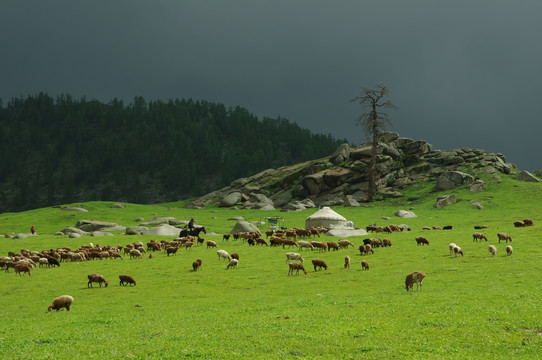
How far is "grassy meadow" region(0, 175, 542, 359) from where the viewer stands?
14.1 metres

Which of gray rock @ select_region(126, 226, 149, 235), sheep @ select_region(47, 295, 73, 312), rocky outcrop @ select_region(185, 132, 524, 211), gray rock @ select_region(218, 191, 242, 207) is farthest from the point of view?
gray rock @ select_region(218, 191, 242, 207)

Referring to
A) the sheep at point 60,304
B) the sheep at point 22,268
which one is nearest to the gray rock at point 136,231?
the sheep at point 22,268

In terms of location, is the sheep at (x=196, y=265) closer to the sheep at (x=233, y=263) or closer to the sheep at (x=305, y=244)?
the sheep at (x=233, y=263)

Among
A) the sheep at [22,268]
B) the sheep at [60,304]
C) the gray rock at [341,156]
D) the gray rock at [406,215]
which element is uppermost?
the gray rock at [341,156]

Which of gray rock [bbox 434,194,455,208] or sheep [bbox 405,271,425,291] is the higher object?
gray rock [bbox 434,194,455,208]

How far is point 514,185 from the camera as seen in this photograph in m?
92.1

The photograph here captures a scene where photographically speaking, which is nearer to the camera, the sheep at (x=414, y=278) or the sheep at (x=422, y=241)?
the sheep at (x=414, y=278)

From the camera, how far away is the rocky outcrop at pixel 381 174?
103 meters

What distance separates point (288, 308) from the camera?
20.4 meters

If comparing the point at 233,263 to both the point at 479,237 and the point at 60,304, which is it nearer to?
the point at 60,304

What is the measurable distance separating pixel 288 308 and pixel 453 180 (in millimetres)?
85870

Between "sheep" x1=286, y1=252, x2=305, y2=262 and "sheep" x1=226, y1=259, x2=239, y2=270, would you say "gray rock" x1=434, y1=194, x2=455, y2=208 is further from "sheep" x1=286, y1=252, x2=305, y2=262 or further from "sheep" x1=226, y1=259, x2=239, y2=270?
"sheep" x1=226, y1=259, x2=239, y2=270

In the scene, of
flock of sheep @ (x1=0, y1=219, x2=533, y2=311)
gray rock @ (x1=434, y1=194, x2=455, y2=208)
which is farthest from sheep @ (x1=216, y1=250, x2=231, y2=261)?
gray rock @ (x1=434, y1=194, x2=455, y2=208)

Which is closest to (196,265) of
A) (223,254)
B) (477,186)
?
(223,254)
